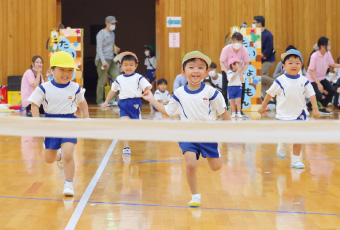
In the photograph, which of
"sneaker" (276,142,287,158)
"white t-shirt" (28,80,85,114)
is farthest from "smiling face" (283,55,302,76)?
"white t-shirt" (28,80,85,114)

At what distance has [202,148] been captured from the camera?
504 cm

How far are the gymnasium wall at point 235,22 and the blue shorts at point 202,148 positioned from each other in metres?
12.0

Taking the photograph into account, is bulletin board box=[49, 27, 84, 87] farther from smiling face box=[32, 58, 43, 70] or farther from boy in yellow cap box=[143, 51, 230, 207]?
boy in yellow cap box=[143, 51, 230, 207]

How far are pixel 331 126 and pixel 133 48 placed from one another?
72.2 ft

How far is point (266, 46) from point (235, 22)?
205 centimetres

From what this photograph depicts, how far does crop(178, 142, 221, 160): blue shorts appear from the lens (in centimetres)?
498

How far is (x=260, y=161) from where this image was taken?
721cm

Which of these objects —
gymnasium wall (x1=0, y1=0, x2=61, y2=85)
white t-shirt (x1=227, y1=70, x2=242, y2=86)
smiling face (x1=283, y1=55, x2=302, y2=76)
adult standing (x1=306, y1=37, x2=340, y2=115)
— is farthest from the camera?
gymnasium wall (x1=0, y1=0, x2=61, y2=85)

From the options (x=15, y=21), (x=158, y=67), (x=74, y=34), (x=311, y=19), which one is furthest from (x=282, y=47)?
(x=15, y=21)

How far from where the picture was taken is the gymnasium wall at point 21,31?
17.4m

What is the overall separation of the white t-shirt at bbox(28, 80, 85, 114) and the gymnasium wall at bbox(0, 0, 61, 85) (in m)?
11.9

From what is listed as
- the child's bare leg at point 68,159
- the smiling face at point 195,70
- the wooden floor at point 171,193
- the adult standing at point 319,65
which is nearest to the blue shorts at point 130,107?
the wooden floor at point 171,193

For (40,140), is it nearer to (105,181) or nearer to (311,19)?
(105,181)

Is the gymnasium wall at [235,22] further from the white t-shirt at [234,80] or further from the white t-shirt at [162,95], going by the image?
the white t-shirt at [234,80]
